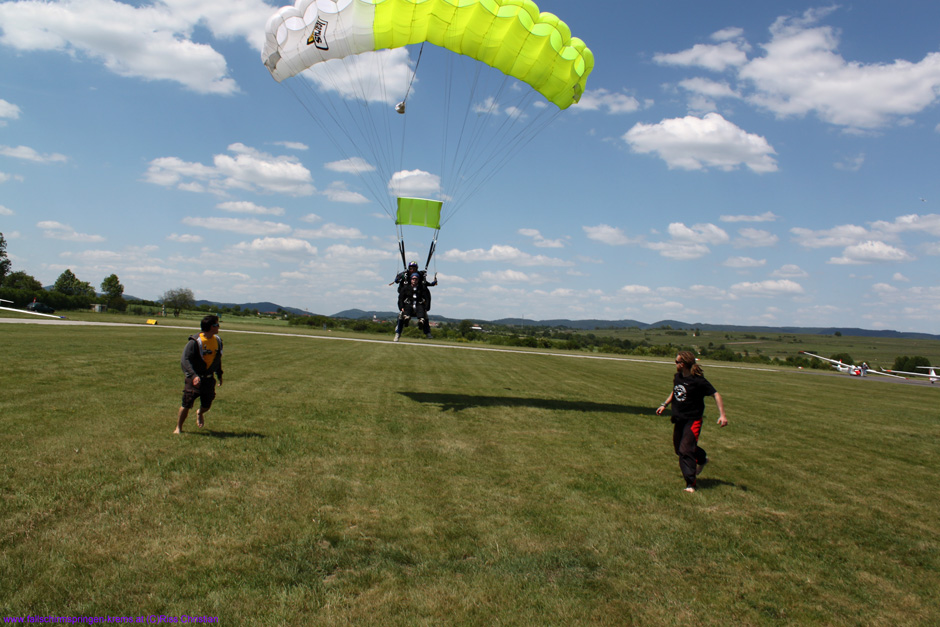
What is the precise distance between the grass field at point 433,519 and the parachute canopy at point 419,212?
547cm

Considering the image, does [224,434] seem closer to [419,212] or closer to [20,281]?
[419,212]

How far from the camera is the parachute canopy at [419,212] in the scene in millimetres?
14539

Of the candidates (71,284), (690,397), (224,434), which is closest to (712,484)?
(690,397)

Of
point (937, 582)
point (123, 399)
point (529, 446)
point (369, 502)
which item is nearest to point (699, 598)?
point (937, 582)

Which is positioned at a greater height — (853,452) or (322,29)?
(322,29)

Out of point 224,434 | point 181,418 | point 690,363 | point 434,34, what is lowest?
point 224,434

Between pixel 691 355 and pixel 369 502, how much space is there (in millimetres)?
4980

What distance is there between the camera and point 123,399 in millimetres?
10562

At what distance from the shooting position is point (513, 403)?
14.3 meters

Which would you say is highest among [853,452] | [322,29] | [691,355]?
[322,29]

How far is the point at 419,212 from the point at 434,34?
4.50 m

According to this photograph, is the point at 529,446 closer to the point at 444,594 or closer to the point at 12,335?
the point at 444,594

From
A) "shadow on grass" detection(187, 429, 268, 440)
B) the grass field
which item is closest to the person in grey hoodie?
"shadow on grass" detection(187, 429, 268, 440)

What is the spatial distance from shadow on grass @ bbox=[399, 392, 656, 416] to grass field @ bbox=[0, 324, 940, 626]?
5.39 ft
